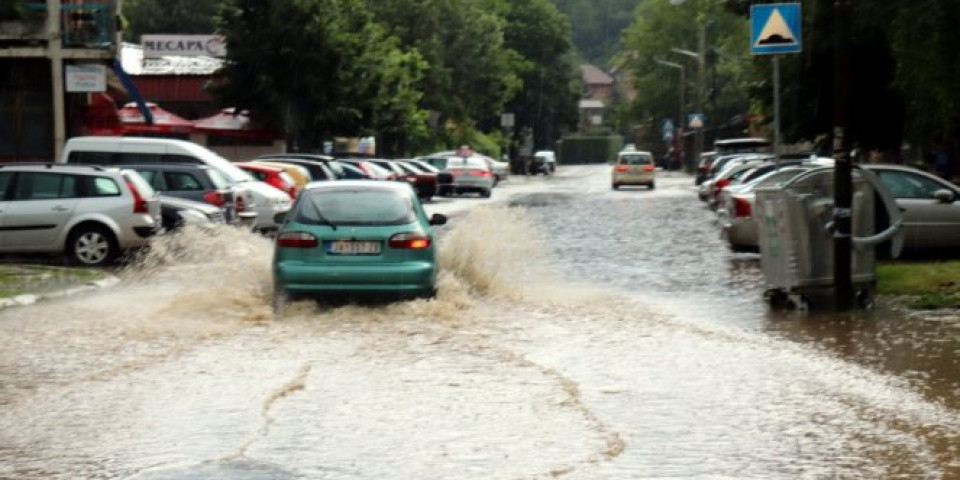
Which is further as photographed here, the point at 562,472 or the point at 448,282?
the point at 448,282

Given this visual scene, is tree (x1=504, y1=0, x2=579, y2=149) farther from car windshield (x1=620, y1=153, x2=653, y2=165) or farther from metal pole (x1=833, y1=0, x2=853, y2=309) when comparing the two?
metal pole (x1=833, y1=0, x2=853, y2=309)

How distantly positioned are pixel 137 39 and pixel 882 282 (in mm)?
87050

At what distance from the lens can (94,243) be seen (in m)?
23.3

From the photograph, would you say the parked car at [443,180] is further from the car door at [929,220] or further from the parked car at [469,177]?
the car door at [929,220]

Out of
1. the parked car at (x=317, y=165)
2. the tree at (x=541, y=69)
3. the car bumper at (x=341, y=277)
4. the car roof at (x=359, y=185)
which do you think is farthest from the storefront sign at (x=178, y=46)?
the tree at (x=541, y=69)

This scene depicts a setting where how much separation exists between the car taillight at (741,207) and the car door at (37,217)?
994cm

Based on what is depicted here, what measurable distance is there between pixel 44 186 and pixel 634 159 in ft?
138

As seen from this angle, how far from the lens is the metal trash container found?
54.0 feet

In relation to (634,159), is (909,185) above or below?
below

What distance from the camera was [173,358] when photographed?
12992 mm

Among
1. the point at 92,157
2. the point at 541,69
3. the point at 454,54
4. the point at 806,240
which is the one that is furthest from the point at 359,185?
the point at 541,69

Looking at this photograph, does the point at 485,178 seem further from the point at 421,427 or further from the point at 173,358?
the point at 421,427

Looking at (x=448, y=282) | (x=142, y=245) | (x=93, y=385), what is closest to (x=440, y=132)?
(x=142, y=245)

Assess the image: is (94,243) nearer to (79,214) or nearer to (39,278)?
(79,214)
